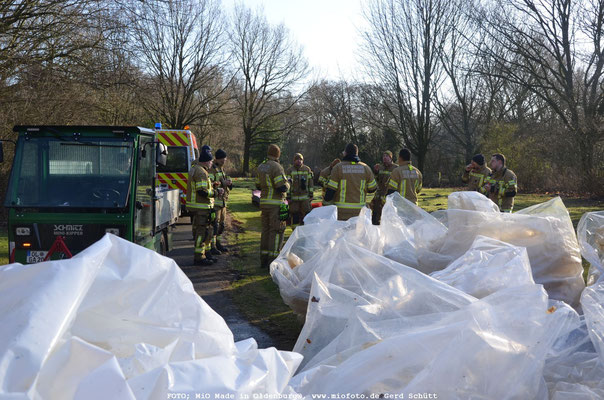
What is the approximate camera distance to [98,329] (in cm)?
197

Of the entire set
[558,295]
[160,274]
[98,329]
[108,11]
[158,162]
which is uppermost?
[108,11]

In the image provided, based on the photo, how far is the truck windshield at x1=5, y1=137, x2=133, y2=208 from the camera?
5.65m

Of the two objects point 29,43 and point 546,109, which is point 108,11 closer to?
point 29,43

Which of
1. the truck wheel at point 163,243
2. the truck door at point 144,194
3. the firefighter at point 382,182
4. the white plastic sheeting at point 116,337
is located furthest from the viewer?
the firefighter at point 382,182

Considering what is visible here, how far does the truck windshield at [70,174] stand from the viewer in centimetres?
565

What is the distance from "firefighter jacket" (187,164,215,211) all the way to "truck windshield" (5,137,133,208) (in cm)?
250

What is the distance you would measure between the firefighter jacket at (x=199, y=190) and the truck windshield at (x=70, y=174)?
98.4 inches

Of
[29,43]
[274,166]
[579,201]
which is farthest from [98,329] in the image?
[579,201]

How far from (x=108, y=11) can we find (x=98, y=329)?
10341mm

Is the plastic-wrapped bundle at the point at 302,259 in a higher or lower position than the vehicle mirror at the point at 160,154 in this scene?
lower

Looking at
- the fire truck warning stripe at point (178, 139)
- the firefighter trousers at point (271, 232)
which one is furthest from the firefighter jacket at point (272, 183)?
the fire truck warning stripe at point (178, 139)

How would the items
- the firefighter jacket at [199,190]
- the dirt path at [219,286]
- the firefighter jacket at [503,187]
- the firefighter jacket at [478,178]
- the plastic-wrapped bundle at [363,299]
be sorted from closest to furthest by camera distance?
the plastic-wrapped bundle at [363,299] → the dirt path at [219,286] → the firefighter jacket at [199,190] → the firefighter jacket at [503,187] → the firefighter jacket at [478,178]

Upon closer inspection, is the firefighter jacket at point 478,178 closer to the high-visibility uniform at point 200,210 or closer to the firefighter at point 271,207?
the firefighter at point 271,207

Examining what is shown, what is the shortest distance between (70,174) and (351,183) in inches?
162
